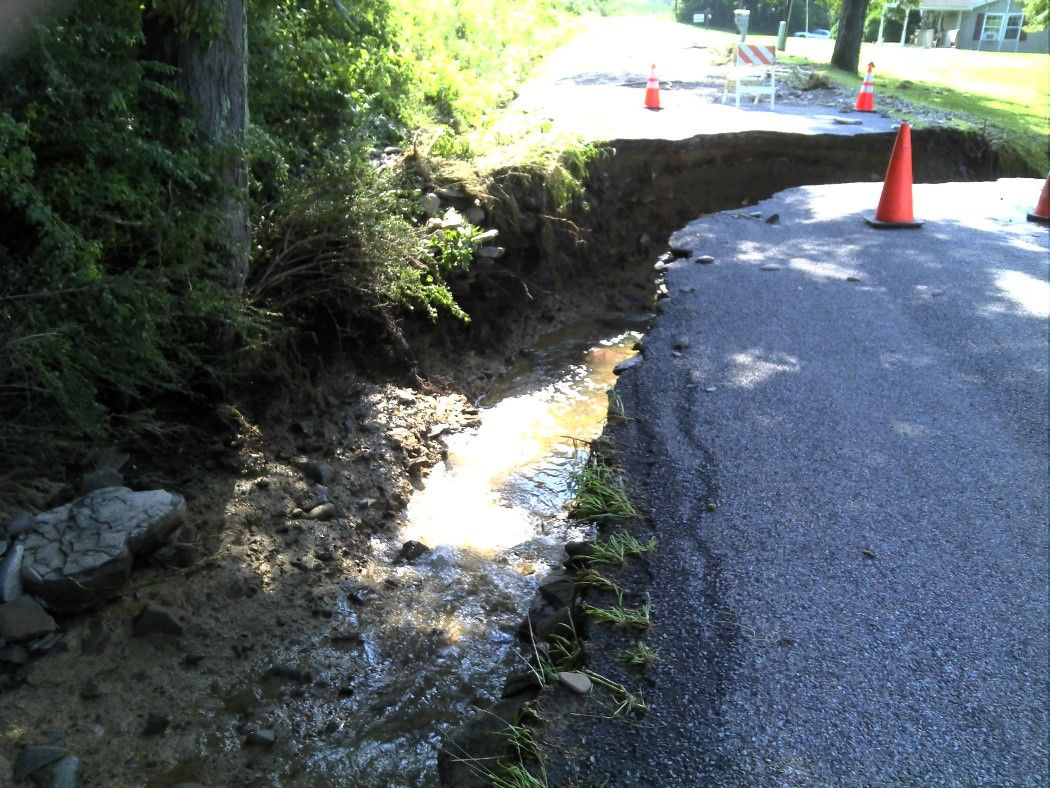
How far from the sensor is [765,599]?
10.8 feet

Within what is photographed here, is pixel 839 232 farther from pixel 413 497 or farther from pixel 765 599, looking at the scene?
pixel 765 599

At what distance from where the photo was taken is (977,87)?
58.7 feet

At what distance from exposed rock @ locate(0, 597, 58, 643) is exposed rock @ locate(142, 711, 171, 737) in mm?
594

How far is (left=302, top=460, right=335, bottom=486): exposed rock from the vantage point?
5.46 m

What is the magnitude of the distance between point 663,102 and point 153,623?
36.5 feet

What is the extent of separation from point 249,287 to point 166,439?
3.67 ft

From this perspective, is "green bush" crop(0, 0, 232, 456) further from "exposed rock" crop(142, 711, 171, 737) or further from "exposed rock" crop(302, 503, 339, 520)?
"exposed rock" crop(142, 711, 171, 737)

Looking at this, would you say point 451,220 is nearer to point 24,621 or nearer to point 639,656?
point 24,621

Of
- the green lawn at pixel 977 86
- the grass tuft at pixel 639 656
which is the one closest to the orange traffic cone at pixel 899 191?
the green lawn at pixel 977 86

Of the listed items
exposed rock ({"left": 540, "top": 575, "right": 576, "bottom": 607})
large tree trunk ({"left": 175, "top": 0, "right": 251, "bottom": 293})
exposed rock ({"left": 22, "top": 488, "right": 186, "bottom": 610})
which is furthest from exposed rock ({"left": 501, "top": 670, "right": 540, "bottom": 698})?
large tree trunk ({"left": 175, "top": 0, "right": 251, "bottom": 293})

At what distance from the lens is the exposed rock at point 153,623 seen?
403 centimetres

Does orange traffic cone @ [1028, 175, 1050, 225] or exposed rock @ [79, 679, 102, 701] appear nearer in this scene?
exposed rock @ [79, 679, 102, 701]

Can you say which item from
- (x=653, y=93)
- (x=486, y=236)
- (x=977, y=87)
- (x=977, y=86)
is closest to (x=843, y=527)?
(x=486, y=236)

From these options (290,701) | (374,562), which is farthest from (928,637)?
(374,562)
